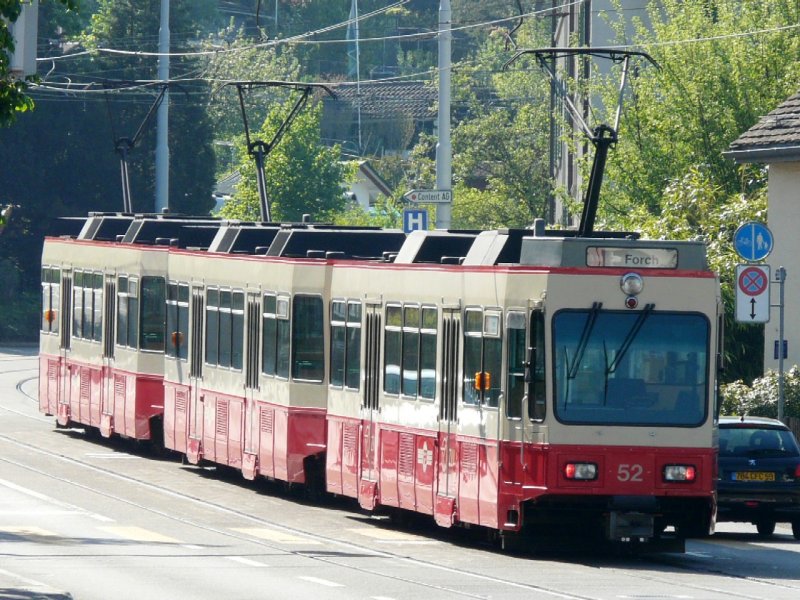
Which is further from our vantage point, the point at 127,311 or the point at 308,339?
the point at 127,311

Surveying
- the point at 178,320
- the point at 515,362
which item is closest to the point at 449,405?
the point at 515,362

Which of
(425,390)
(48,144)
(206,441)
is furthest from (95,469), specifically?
(48,144)

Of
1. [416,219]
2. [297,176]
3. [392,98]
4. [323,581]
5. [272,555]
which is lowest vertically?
[272,555]

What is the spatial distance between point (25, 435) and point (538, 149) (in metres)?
54.4

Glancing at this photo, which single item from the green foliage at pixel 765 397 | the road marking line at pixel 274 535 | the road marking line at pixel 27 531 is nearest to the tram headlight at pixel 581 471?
the road marking line at pixel 274 535

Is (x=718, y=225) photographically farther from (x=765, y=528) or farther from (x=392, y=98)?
(x=392, y=98)

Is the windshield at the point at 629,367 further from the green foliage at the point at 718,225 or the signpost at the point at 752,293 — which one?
the green foliage at the point at 718,225

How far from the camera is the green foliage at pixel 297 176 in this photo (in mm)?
75750

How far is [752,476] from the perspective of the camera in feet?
74.4

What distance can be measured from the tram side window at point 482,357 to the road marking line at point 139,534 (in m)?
3.27

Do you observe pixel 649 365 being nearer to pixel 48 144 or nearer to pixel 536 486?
pixel 536 486

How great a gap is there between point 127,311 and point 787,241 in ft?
35.0

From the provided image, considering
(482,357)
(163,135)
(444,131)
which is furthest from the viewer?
(163,135)

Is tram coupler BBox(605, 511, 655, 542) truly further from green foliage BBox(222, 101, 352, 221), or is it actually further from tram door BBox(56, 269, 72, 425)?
green foliage BBox(222, 101, 352, 221)
